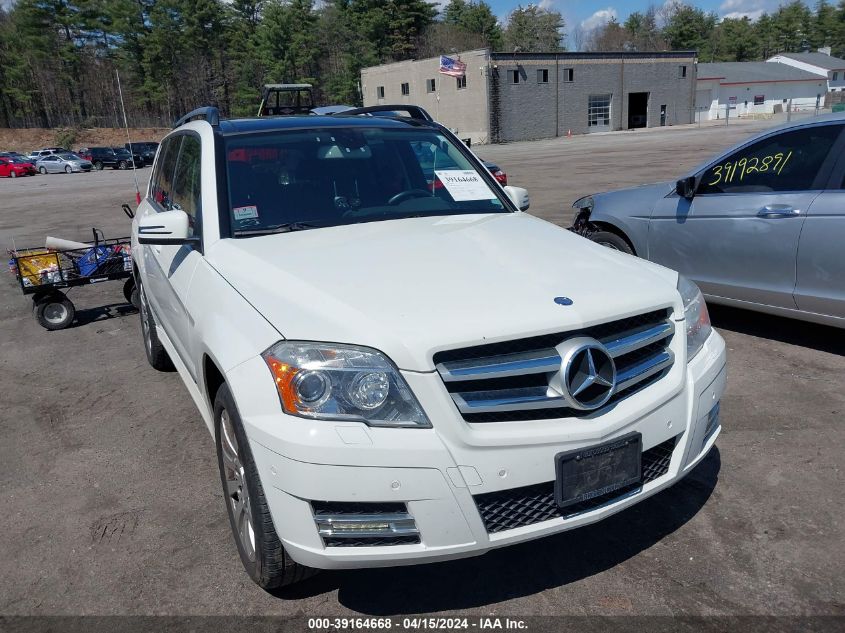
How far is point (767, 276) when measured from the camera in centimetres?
516

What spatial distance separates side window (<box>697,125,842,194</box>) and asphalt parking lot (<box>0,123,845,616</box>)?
1.28m

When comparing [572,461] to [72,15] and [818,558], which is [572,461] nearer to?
[818,558]

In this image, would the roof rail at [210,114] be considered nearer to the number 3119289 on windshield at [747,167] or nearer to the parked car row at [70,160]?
the number 3119289 on windshield at [747,167]

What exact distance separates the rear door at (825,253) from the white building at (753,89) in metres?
73.0

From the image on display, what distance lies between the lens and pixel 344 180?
382 centimetres

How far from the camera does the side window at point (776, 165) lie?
16.4 feet

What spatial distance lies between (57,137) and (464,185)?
246 feet

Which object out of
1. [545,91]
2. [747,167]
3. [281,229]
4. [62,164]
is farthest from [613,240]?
[545,91]

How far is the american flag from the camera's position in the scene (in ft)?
185

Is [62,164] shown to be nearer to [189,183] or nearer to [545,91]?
[545,91]

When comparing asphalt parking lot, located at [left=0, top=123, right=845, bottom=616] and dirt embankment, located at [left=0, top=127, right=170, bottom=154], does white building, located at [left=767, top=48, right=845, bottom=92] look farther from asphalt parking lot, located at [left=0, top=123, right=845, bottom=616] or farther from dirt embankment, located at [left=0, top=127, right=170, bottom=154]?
asphalt parking lot, located at [left=0, top=123, right=845, bottom=616]

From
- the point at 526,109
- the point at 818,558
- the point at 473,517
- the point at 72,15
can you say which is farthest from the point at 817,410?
the point at 72,15

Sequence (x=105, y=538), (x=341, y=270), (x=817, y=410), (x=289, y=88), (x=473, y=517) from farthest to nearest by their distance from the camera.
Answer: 1. (x=289, y=88)
2. (x=817, y=410)
3. (x=105, y=538)
4. (x=341, y=270)
5. (x=473, y=517)

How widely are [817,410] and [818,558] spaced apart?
5.55ft
